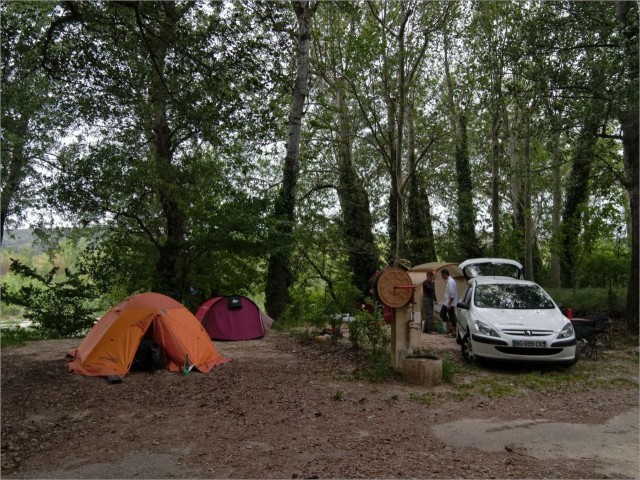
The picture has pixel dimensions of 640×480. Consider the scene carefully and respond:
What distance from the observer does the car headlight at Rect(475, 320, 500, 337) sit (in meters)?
8.93

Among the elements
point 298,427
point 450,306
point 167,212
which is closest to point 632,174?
point 450,306

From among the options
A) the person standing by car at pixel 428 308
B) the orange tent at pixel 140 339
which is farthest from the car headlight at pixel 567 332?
the orange tent at pixel 140 339

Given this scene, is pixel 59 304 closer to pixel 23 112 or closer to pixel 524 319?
pixel 23 112

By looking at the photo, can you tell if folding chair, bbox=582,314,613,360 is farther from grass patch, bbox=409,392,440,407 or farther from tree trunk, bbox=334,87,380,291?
tree trunk, bbox=334,87,380,291

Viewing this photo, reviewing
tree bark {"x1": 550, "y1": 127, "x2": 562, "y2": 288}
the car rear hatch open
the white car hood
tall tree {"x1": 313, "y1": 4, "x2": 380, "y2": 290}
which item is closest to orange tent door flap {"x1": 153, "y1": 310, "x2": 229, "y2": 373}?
the white car hood

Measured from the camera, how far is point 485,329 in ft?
29.8

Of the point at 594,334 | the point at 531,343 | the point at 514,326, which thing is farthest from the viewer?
the point at 594,334

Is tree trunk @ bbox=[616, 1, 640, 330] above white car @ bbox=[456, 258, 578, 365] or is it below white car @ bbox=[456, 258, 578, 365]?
above

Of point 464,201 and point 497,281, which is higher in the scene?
point 464,201

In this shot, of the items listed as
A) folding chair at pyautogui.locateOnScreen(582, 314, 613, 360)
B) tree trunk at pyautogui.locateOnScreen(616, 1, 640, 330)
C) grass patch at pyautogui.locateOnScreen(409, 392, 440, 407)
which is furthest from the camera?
tree trunk at pyautogui.locateOnScreen(616, 1, 640, 330)

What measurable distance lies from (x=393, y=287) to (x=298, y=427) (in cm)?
300

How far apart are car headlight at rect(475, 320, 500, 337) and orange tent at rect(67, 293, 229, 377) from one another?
179 inches

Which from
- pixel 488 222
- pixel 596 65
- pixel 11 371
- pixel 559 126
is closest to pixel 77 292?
pixel 11 371

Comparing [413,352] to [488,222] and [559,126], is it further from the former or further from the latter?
[488,222]
